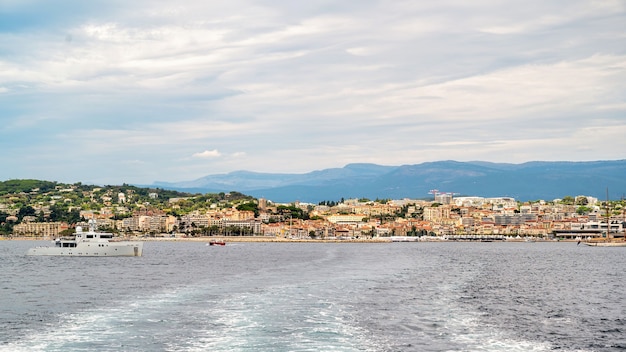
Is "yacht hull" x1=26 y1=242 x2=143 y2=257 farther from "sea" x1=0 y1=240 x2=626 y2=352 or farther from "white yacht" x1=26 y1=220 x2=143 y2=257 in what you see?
"sea" x1=0 y1=240 x2=626 y2=352

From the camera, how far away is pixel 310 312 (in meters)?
36.3

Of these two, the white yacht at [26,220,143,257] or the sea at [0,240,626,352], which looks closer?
the sea at [0,240,626,352]

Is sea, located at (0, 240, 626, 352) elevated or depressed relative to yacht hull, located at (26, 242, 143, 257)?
depressed

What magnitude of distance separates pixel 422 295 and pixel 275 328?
15247 millimetres

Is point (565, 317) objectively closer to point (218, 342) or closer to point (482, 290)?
point (482, 290)

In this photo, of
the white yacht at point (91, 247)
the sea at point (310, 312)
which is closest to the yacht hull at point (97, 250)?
the white yacht at point (91, 247)

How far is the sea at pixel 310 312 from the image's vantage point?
29141 millimetres

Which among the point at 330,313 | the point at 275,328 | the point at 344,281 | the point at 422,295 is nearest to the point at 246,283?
the point at 344,281

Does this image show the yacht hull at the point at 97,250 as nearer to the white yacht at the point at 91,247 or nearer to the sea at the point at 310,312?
the white yacht at the point at 91,247

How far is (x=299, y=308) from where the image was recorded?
3766 cm

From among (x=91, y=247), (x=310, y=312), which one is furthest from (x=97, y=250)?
(x=310, y=312)

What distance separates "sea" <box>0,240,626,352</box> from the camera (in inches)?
1147

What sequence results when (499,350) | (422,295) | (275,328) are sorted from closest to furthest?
(499,350) → (275,328) → (422,295)

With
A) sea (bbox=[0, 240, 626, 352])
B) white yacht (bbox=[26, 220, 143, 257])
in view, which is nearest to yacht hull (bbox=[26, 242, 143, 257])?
white yacht (bbox=[26, 220, 143, 257])
